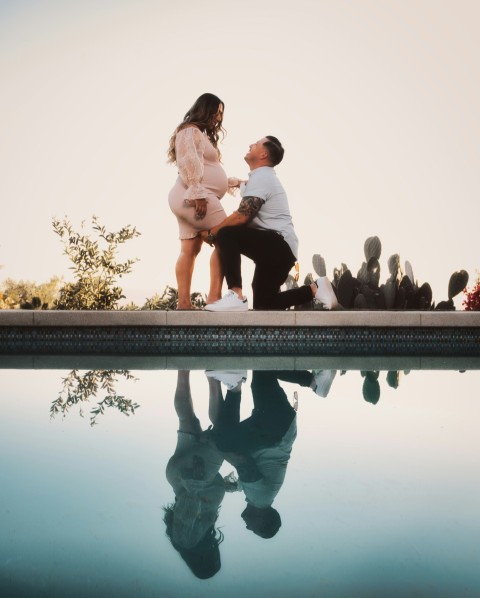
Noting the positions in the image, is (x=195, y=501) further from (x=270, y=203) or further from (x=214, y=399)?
(x=270, y=203)

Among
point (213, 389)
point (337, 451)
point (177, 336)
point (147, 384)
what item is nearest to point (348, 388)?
point (213, 389)

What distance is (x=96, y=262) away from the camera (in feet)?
26.8

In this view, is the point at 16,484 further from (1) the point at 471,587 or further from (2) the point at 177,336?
(2) the point at 177,336

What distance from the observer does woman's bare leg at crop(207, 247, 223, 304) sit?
19.8ft

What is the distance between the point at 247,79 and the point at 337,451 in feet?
29.6

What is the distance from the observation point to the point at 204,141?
5.91 meters

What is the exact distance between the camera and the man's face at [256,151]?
5.82 m

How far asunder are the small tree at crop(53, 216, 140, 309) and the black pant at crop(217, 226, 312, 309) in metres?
2.55

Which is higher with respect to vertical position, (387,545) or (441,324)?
(441,324)

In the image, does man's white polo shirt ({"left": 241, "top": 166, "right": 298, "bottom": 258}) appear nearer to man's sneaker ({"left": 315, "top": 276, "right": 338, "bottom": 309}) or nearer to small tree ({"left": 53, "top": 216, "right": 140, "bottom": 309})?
man's sneaker ({"left": 315, "top": 276, "right": 338, "bottom": 309})

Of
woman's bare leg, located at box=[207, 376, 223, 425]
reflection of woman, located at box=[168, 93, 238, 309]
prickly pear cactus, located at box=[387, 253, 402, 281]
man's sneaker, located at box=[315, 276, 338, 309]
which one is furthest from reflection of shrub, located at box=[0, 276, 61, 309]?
woman's bare leg, located at box=[207, 376, 223, 425]

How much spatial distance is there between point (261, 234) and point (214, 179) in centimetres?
69

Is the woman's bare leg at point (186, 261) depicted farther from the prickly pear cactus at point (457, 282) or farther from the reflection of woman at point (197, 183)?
the prickly pear cactus at point (457, 282)

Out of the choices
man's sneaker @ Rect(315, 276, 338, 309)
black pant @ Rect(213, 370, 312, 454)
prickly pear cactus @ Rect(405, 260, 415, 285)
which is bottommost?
black pant @ Rect(213, 370, 312, 454)
